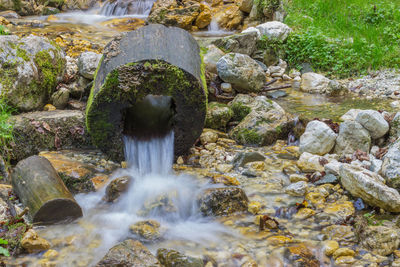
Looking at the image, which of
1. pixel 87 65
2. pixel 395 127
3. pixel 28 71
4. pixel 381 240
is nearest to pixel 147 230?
pixel 381 240

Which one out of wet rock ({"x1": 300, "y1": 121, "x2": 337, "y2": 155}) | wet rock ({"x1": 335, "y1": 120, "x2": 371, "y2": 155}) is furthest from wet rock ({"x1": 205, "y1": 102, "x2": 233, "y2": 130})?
wet rock ({"x1": 335, "y1": 120, "x2": 371, "y2": 155})

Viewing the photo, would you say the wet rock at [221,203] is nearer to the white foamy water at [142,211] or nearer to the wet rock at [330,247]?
the white foamy water at [142,211]

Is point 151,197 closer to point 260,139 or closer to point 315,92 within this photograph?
point 260,139

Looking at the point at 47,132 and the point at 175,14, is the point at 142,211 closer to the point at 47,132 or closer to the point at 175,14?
the point at 47,132

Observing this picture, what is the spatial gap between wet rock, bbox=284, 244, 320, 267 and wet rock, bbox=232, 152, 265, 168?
1863 millimetres

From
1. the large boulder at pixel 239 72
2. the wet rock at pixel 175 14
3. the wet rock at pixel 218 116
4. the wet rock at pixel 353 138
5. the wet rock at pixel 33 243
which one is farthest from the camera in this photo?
the wet rock at pixel 175 14

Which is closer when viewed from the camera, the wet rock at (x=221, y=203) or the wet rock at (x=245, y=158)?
the wet rock at (x=221, y=203)

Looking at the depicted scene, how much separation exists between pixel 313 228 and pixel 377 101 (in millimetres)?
4466

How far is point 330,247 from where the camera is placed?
11.6ft

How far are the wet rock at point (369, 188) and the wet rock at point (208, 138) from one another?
2.12 m

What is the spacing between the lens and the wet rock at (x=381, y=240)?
3.38 m

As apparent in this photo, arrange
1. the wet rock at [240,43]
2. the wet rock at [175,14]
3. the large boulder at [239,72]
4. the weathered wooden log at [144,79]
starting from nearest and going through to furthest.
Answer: the weathered wooden log at [144,79]
the large boulder at [239,72]
the wet rock at [240,43]
the wet rock at [175,14]

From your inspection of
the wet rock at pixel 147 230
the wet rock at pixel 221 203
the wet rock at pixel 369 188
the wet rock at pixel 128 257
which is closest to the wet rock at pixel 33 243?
the wet rock at pixel 128 257

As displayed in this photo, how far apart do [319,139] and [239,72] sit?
2.38m
